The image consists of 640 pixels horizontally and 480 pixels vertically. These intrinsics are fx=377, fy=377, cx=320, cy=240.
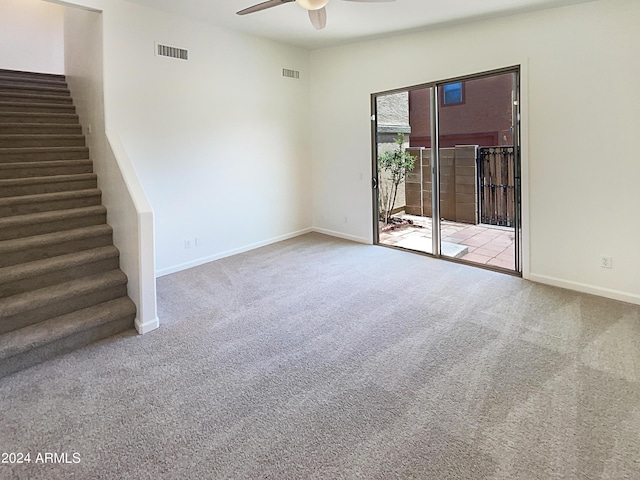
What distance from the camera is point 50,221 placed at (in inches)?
139

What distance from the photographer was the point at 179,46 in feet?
15.0

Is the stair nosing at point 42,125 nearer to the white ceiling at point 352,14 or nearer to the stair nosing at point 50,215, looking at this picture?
the stair nosing at point 50,215

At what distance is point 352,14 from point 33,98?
4.40 meters

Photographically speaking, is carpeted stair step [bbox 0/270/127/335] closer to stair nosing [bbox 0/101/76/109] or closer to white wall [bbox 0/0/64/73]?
stair nosing [bbox 0/101/76/109]

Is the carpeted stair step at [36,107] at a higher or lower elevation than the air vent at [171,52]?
lower

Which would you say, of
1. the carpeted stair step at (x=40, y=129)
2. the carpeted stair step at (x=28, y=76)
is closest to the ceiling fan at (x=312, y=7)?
the carpeted stair step at (x=40, y=129)

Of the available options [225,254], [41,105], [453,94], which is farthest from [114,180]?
[453,94]

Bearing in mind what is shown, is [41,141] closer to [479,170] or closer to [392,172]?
[392,172]

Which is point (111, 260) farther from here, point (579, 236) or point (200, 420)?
point (579, 236)

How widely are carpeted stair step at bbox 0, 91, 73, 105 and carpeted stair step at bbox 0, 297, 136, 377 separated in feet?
12.0

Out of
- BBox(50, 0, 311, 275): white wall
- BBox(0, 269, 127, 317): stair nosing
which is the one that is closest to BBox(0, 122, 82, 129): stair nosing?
BBox(50, 0, 311, 275): white wall

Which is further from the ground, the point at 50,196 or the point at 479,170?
the point at 479,170

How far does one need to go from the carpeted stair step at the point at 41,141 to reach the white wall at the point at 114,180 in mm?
183

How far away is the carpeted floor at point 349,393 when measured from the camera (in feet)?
5.85
